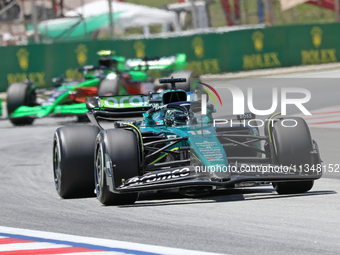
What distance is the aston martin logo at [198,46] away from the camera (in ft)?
87.4

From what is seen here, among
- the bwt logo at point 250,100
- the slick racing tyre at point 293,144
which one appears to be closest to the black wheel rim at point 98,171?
the bwt logo at point 250,100

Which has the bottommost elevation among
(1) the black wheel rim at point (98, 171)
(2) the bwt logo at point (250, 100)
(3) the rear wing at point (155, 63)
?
(1) the black wheel rim at point (98, 171)

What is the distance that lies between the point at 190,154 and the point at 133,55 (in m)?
20.0

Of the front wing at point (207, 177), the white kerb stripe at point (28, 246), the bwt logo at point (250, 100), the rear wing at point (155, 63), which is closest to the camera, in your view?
the white kerb stripe at point (28, 246)

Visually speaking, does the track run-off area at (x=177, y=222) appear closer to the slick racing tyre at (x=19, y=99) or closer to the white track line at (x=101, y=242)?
the white track line at (x=101, y=242)

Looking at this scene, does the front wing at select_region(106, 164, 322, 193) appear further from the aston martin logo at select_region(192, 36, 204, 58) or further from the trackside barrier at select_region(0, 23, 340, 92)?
the aston martin logo at select_region(192, 36, 204, 58)

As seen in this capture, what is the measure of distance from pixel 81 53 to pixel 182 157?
751 inches

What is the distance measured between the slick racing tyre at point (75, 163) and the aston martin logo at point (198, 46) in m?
19.4

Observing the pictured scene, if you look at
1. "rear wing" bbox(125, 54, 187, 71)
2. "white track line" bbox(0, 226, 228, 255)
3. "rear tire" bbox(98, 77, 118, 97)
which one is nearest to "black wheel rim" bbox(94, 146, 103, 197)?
"white track line" bbox(0, 226, 228, 255)

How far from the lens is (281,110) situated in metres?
7.11

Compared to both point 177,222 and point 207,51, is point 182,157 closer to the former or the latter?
point 177,222

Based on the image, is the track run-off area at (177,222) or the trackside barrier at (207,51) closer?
the track run-off area at (177,222)

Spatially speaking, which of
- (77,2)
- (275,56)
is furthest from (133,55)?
(77,2)

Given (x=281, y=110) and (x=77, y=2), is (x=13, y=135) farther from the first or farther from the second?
(x=77, y=2)
